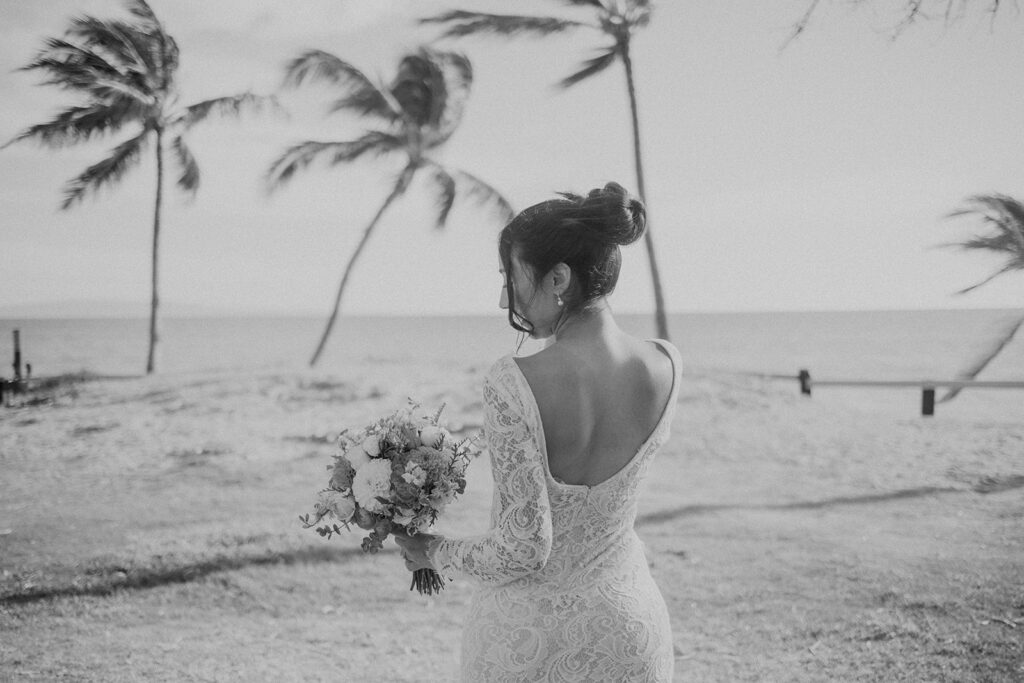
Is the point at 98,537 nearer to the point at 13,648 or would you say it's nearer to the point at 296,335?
the point at 13,648

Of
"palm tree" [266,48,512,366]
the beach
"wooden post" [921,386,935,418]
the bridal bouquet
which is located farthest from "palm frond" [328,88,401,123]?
the bridal bouquet

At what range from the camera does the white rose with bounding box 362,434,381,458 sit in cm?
215

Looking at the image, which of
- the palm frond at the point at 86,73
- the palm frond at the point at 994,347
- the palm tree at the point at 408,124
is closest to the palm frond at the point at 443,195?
the palm tree at the point at 408,124

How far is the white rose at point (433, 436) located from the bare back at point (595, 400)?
1.64 feet

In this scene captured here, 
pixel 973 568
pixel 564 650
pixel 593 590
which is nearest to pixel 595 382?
pixel 593 590

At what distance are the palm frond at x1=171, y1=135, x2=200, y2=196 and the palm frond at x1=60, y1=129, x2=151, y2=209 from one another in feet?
4.20

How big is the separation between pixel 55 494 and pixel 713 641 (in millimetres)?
7494

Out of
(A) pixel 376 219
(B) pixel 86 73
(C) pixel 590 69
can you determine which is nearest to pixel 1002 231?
(C) pixel 590 69

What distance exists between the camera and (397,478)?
2100 mm

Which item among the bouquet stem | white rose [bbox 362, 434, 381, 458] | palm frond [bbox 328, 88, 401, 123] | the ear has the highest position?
palm frond [bbox 328, 88, 401, 123]

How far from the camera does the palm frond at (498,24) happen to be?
1480cm

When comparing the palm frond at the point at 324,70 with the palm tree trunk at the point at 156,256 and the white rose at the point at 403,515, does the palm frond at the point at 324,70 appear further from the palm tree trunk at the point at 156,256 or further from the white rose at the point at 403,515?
the white rose at the point at 403,515

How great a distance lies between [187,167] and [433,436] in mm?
21849

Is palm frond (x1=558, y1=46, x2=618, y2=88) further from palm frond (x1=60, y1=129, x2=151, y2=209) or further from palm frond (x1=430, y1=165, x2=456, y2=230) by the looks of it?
palm frond (x1=60, y1=129, x2=151, y2=209)
